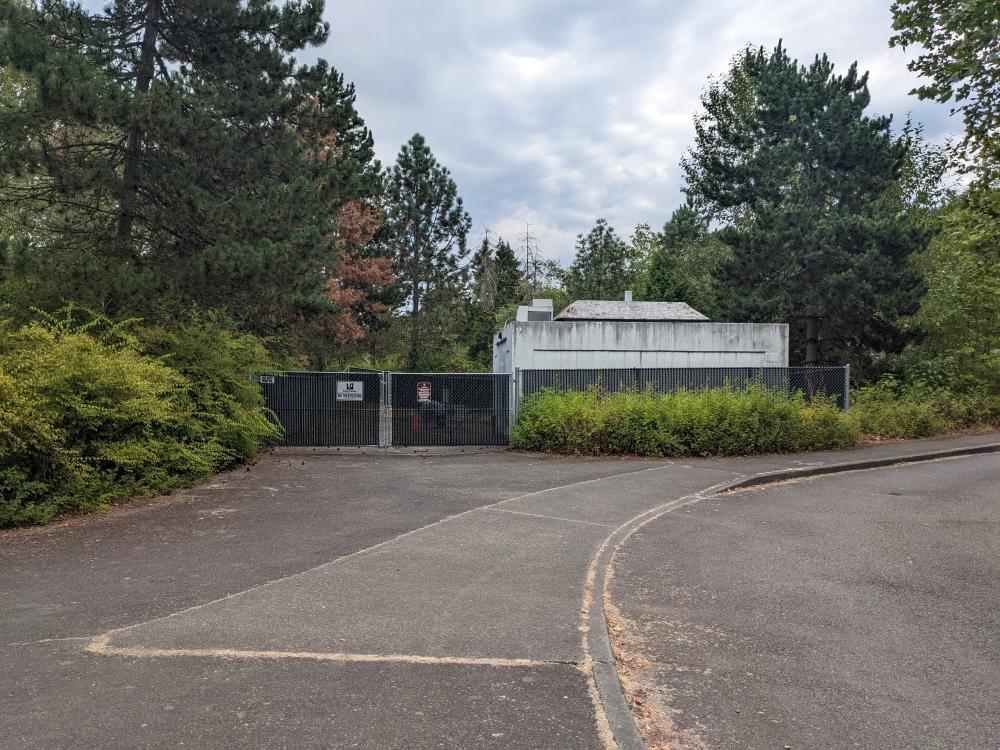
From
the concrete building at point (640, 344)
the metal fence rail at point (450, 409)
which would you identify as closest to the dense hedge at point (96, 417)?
the metal fence rail at point (450, 409)

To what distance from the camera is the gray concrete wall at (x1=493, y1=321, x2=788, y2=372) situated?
791 inches

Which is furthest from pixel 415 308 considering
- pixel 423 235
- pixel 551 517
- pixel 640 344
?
pixel 551 517

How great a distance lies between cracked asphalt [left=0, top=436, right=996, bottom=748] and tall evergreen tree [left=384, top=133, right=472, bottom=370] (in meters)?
29.0

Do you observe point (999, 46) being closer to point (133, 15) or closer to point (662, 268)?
point (133, 15)

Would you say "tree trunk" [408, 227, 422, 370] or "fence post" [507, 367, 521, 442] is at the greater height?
"tree trunk" [408, 227, 422, 370]

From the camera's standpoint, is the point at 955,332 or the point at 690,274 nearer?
the point at 955,332

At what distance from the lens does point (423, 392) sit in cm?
1716

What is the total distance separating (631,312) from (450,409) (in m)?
13.6

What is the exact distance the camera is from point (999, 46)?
8.38 meters

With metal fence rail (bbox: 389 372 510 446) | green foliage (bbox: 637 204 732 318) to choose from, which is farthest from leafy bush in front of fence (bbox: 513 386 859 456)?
green foliage (bbox: 637 204 732 318)

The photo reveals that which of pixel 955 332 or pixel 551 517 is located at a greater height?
pixel 955 332

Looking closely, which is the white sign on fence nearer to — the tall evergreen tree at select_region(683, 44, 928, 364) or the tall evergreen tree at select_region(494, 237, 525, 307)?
the tall evergreen tree at select_region(683, 44, 928, 364)

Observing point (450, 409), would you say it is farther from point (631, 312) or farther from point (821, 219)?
point (821, 219)

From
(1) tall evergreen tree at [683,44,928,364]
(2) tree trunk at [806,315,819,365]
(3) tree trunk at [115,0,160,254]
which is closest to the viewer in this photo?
(3) tree trunk at [115,0,160,254]
